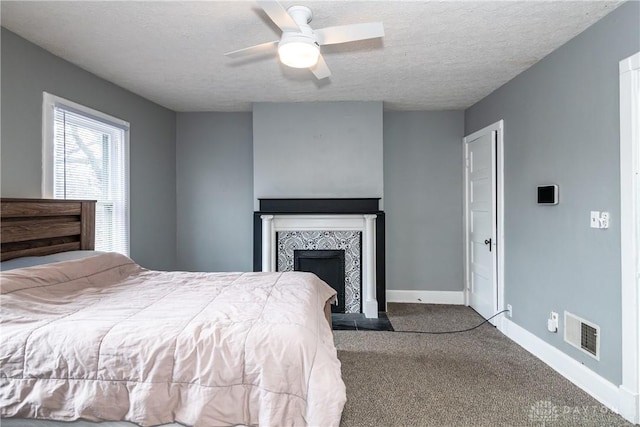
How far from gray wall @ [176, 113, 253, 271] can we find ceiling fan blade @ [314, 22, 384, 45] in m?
2.72

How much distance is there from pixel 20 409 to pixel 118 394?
16.9 inches

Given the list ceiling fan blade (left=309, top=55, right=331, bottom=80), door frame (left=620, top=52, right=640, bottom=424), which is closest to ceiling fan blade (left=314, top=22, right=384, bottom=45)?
ceiling fan blade (left=309, top=55, right=331, bottom=80)

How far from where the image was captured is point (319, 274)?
13.4 ft

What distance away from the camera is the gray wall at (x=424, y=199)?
449cm

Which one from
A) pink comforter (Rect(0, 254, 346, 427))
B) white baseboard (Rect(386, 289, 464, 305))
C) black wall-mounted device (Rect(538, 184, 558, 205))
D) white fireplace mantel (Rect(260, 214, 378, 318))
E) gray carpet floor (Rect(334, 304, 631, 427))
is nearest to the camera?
pink comforter (Rect(0, 254, 346, 427))

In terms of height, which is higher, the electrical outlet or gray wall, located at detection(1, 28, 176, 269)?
gray wall, located at detection(1, 28, 176, 269)

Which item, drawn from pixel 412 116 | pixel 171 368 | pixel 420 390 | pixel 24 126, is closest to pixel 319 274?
pixel 420 390

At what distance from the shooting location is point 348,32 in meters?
1.98

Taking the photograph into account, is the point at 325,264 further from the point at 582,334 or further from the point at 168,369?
the point at 168,369

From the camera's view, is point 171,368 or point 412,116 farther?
point 412,116

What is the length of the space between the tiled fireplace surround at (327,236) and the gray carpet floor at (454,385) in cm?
73

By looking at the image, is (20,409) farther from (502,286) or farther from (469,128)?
(469,128)

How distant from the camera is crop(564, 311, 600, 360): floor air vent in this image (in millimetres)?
2271

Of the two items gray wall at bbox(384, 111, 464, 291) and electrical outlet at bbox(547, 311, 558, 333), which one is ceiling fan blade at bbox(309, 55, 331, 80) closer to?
gray wall at bbox(384, 111, 464, 291)
